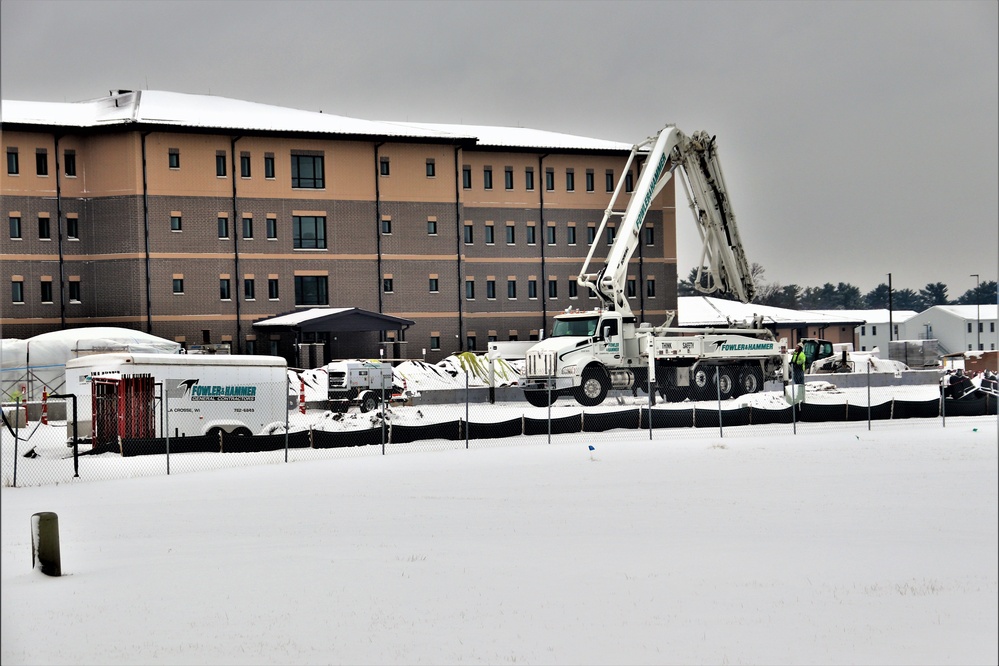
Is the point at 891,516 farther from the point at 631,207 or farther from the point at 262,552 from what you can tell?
the point at 631,207

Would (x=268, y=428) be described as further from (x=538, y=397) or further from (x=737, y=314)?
(x=737, y=314)

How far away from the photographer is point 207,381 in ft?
82.7

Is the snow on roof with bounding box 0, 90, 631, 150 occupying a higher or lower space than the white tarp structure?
higher

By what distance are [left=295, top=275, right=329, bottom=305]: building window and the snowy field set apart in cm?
3427

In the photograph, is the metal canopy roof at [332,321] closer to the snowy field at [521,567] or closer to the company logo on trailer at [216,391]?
the company logo on trailer at [216,391]

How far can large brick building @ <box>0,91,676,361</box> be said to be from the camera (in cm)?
5059

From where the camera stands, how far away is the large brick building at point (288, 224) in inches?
1992

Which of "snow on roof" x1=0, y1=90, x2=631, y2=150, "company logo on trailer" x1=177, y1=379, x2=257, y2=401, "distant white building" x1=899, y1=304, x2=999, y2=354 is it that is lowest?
"company logo on trailer" x1=177, y1=379, x2=257, y2=401

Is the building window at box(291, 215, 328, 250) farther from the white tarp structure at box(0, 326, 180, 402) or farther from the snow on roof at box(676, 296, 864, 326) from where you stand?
the snow on roof at box(676, 296, 864, 326)

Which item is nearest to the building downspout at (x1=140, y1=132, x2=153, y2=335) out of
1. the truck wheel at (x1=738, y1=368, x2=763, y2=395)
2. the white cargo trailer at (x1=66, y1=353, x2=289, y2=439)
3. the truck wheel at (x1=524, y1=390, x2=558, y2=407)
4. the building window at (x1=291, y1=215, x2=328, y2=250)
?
the building window at (x1=291, y1=215, x2=328, y2=250)

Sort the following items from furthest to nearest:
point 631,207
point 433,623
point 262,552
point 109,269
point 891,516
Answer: point 109,269, point 631,207, point 891,516, point 262,552, point 433,623

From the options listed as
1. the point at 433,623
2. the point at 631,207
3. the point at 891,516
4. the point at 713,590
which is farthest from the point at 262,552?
the point at 631,207

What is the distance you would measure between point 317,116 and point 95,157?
11.6 metres

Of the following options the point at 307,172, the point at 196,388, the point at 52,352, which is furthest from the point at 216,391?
the point at 307,172
